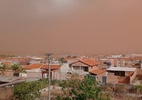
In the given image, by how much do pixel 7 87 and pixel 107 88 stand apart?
7170mm

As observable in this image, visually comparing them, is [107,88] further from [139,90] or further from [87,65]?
[87,65]

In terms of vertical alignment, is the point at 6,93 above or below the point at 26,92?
below

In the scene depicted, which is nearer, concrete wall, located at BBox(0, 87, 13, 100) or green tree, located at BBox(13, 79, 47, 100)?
green tree, located at BBox(13, 79, 47, 100)

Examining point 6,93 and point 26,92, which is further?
point 6,93

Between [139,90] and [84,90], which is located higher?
[84,90]

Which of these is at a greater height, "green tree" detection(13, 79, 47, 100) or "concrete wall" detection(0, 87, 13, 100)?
"green tree" detection(13, 79, 47, 100)

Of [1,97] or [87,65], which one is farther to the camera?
[87,65]

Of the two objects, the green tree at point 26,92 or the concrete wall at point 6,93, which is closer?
the green tree at point 26,92

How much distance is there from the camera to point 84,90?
10.6 meters

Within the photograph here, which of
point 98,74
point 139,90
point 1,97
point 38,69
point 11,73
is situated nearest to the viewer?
point 1,97

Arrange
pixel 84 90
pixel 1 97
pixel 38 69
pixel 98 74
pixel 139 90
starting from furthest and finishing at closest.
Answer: pixel 38 69 < pixel 98 74 < pixel 139 90 < pixel 1 97 < pixel 84 90

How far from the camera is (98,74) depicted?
2127 cm

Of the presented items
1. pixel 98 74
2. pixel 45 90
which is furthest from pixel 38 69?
pixel 45 90

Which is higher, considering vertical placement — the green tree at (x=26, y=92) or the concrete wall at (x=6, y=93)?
the green tree at (x=26, y=92)
